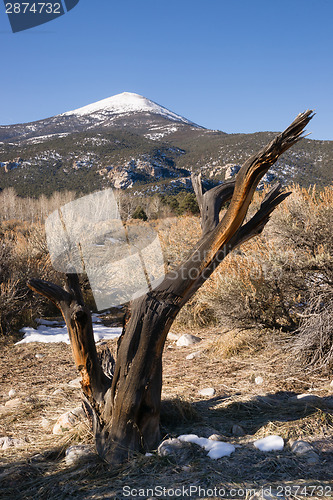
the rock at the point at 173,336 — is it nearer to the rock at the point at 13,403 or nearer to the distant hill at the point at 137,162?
the rock at the point at 13,403

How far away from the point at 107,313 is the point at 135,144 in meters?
73.4

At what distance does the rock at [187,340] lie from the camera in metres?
5.97

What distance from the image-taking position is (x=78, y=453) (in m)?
2.48

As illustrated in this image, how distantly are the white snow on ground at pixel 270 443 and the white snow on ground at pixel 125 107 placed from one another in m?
146

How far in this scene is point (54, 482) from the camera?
2219 millimetres

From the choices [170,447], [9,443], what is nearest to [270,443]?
[170,447]

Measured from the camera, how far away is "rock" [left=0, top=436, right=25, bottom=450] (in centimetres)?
281

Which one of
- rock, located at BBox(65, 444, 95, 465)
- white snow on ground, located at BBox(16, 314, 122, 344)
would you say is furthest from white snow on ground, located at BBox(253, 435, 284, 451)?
white snow on ground, located at BBox(16, 314, 122, 344)

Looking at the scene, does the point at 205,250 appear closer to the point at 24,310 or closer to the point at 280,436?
the point at 280,436

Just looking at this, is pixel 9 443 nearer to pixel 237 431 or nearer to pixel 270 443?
pixel 237 431

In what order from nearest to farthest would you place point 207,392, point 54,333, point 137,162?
point 207,392 < point 54,333 < point 137,162

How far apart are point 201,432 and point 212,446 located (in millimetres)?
262

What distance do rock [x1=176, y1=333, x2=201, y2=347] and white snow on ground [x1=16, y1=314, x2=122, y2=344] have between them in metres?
1.21

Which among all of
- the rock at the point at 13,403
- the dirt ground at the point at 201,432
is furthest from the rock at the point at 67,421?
the rock at the point at 13,403
